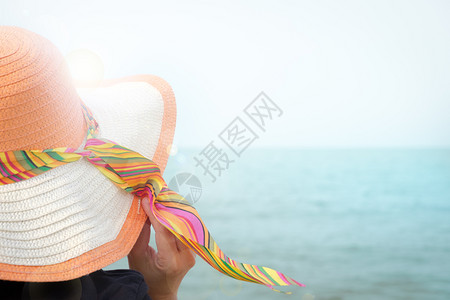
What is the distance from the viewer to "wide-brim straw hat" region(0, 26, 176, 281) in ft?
1.94

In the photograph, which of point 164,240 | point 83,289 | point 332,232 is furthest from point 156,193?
point 332,232

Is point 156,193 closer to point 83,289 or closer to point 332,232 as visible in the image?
point 83,289

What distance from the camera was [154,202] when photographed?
0.76 m

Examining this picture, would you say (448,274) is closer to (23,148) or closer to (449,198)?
(23,148)

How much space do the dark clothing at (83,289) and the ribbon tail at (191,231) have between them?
4.5 inches

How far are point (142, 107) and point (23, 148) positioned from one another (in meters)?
0.33

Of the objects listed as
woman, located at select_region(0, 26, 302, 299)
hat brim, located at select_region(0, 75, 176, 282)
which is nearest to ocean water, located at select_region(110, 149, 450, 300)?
hat brim, located at select_region(0, 75, 176, 282)

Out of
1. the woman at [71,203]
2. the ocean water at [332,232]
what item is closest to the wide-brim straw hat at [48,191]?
the woman at [71,203]

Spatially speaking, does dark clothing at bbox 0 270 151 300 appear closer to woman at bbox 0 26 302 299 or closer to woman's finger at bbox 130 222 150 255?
woman at bbox 0 26 302 299

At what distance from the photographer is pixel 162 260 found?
77 cm

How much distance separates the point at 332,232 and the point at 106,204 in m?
3.82

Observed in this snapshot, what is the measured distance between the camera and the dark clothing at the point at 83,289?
2.12ft

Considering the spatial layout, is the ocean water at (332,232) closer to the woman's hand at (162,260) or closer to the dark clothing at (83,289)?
the woman's hand at (162,260)

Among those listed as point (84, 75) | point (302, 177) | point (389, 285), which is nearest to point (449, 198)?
point (302, 177)
